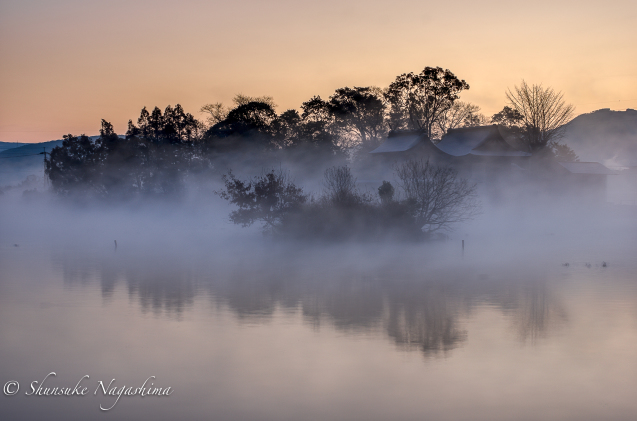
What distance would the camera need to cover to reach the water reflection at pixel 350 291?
17.5m

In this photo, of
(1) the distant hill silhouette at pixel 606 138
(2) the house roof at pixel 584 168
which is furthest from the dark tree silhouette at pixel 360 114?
(1) the distant hill silhouette at pixel 606 138

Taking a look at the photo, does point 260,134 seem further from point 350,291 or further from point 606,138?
point 606,138

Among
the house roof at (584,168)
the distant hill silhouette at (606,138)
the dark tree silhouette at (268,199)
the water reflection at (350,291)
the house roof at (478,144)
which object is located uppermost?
the distant hill silhouette at (606,138)

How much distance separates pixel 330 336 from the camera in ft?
53.0

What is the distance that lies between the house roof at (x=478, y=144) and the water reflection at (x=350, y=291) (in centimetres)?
3216

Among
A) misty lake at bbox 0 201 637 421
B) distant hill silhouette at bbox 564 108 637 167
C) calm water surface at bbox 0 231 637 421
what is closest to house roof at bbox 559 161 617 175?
misty lake at bbox 0 201 637 421

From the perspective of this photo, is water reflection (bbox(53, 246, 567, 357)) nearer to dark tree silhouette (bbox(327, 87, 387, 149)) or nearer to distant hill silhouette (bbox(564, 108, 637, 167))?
dark tree silhouette (bbox(327, 87, 387, 149))

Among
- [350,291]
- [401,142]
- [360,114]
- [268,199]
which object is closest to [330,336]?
[350,291]

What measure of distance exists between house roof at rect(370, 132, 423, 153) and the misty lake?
29.6 metres

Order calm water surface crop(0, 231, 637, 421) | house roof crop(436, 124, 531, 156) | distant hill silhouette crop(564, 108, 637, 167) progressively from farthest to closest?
distant hill silhouette crop(564, 108, 637, 167) → house roof crop(436, 124, 531, 156) → calm water surface crop(0, 231, 637, 421)

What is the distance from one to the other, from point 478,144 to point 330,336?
1981 inches

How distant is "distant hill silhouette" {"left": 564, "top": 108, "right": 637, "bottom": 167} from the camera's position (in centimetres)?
14583

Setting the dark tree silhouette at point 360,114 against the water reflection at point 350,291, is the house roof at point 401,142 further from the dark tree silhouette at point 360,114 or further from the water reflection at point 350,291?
the water reflection at point 350,291

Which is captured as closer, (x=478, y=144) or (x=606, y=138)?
(x=478, y=144)
